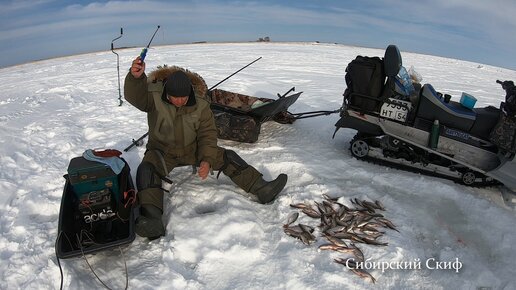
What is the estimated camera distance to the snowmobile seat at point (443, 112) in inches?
180

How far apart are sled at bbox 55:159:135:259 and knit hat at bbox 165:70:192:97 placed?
1.01m

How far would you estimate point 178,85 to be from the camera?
11.7ft

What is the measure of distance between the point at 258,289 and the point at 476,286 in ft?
6.51

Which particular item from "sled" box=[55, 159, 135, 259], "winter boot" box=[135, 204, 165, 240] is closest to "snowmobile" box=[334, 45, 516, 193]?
"winter boot" box=[135, 204, 165, 240]

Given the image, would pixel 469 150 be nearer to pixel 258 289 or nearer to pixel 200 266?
pixel 258 289

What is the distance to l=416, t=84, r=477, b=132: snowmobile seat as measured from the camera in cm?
457

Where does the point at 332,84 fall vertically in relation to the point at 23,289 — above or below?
above

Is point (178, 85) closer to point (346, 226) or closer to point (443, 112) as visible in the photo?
point (346, 226)

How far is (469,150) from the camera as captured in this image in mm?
4578

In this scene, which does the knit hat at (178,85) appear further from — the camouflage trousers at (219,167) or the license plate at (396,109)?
the license plate at (396,109)

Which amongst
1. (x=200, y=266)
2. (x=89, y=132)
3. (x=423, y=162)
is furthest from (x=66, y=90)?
(x=423, y=162)

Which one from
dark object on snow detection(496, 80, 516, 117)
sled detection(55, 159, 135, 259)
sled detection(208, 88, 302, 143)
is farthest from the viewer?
sled detection(208, 88, 302, 143)

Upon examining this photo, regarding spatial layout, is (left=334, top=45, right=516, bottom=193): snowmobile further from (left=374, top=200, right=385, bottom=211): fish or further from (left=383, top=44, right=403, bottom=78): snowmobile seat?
(left=374, top=200, right=385, bottom=211): fish

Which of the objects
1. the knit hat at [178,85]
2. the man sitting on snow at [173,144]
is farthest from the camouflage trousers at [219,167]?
Result: the knit hat at [178,85]
